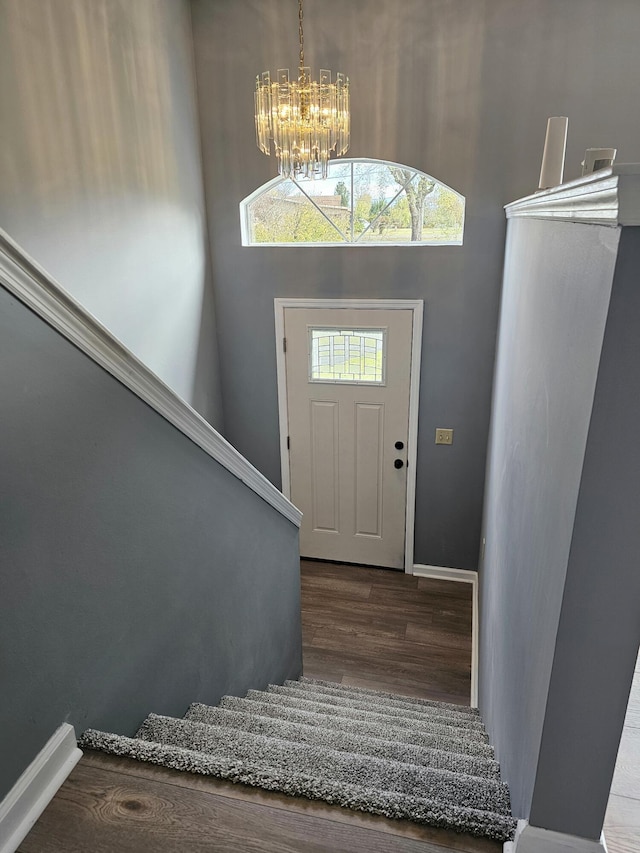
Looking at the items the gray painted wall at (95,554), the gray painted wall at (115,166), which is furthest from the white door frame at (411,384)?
the gray painted wall at (95,554)

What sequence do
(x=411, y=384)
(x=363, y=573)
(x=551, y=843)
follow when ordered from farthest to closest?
(x=363, y=573) < (x=411, y=384) < (x=551, y=843)

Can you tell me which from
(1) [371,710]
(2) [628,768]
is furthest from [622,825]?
(1) [371,710]

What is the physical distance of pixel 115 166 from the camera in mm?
2822

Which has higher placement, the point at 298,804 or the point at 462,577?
the point at 298,804

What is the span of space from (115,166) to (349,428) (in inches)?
86.9

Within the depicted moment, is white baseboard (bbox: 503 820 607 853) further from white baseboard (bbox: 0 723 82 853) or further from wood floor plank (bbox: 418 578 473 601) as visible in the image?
wood floor plank (bbox: 418 578 473 601)

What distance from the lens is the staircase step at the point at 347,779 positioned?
43.6 inches

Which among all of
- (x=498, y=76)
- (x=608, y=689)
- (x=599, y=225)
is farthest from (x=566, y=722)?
(x=498, y=76)

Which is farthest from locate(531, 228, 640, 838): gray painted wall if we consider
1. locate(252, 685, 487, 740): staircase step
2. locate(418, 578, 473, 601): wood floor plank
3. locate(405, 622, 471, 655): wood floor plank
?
locate(418, 578, 473, 601): wood floor plank

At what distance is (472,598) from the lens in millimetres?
3994

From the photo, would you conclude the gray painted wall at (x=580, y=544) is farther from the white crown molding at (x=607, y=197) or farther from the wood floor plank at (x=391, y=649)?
the wood floor plank at (x=391, y=649)

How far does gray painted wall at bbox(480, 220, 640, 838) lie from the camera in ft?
2.51

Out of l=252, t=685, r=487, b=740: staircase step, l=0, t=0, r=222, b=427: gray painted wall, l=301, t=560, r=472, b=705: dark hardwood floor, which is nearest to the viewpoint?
l=252, t=685, r=487, b=740: staircase step

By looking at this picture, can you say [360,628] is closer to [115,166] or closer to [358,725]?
[358,725]
